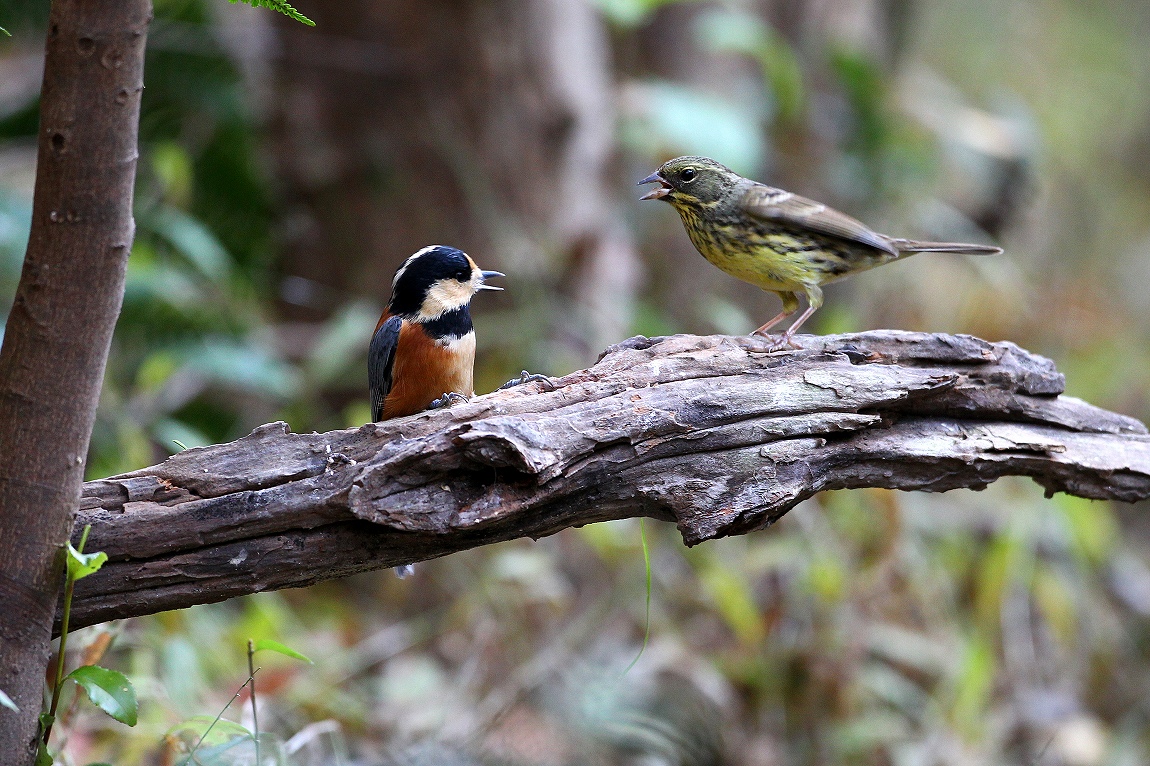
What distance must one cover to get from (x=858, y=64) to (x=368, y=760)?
20.2ft

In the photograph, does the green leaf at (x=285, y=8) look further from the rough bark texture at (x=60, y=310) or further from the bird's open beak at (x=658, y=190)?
the bird's open beak at (x=658, y=190)

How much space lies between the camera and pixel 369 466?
2.54 m

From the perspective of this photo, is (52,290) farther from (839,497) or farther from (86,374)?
(839,497)

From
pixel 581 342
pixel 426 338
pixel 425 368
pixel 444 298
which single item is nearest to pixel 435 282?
pixel 444 298

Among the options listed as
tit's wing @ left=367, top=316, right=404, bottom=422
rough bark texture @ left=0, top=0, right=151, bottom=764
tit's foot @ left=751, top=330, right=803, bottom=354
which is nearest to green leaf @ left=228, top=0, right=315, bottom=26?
rough bark texture @ left=0, top=0, right=151, bottom=764

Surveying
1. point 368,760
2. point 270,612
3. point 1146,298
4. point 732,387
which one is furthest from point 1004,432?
point 1146,298

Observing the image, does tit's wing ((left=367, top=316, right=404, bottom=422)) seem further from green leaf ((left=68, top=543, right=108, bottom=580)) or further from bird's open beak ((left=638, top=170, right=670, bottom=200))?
green leaf ((left=68, top=543, right=108, bottom=580))

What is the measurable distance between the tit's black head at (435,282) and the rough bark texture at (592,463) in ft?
2.84

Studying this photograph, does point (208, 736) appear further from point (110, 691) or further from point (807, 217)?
point (807, 217)

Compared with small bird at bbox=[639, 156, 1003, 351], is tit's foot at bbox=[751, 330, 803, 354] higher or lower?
lower

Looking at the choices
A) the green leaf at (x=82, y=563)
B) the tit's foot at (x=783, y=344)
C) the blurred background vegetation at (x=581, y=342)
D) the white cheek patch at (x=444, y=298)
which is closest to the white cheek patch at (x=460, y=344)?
the white cheek patch at (x=444, y=298)

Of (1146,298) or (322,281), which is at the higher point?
(1146,298)

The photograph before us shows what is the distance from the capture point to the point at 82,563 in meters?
2.27

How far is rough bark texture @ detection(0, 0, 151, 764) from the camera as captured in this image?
2125 millimetres
